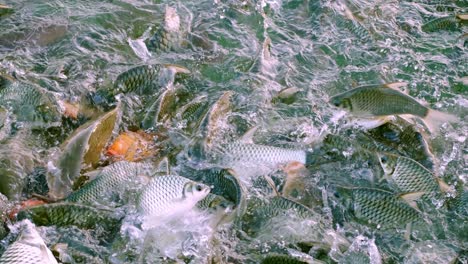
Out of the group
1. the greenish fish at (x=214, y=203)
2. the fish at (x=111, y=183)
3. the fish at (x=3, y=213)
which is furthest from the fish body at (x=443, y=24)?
the fish at (x=3, y=213)

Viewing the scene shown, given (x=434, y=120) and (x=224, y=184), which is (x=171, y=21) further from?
(x=434, y=120)

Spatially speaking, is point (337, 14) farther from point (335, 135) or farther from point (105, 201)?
point (105, 201)

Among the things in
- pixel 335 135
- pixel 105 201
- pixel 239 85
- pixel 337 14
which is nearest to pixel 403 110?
pixel 335 135

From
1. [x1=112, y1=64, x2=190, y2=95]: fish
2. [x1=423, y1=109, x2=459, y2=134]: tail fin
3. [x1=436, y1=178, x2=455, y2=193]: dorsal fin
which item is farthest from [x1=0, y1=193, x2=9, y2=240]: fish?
[x1=423, y1=109, x2=459, y2=134]: tail fin

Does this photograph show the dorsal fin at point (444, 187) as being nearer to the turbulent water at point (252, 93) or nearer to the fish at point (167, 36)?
the turbulent water at point (252, 93)

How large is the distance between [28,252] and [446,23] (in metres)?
4.18

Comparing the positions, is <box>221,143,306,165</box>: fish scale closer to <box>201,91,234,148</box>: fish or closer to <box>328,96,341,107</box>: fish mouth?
<box>201,91,234,148</box>: fish

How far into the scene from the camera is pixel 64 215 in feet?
9.92

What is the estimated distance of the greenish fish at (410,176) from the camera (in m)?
3.42

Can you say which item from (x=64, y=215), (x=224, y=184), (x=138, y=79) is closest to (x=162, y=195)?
(x=224, y=184)

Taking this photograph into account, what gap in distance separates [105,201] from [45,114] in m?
0.94

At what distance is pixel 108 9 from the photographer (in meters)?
5.22

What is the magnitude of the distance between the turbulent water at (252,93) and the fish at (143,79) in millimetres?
60

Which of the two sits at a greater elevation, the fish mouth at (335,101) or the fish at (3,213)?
the fish mouth at (335,101)
